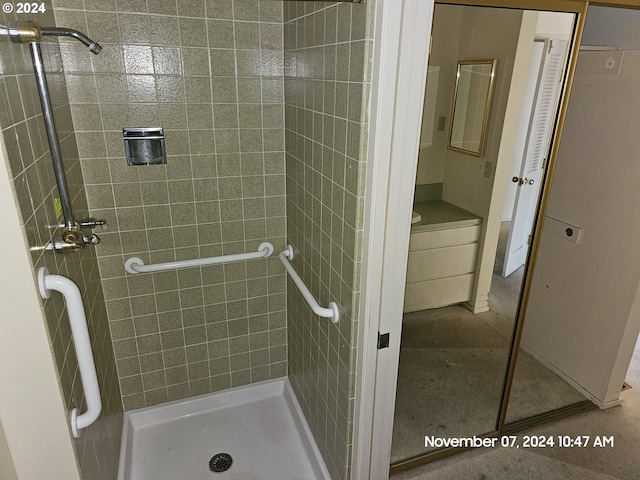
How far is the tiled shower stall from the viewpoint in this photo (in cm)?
127

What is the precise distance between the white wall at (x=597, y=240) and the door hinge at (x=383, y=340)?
140cm

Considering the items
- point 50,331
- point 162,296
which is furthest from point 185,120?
point 50,331

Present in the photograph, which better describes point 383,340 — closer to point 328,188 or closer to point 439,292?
point 328,188

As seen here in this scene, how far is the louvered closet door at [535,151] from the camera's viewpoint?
1.59m

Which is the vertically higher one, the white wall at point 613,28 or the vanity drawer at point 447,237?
the white wall at point 613,28

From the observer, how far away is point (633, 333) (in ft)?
6.80

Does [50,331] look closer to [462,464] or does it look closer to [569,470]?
[462,464]

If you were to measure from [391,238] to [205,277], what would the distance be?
109 cm

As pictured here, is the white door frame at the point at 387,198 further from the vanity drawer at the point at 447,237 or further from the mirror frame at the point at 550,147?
the vanity drawer at the point at 447,237

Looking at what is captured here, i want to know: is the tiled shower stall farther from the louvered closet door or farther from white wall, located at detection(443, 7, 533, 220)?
the louvered closet door

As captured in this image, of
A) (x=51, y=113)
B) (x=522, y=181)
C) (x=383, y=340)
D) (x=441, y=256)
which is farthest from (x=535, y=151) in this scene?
(x=51, y=113)

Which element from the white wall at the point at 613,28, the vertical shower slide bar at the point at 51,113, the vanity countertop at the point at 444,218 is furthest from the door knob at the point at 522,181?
the vertical shower slide bar at the point at 51,113

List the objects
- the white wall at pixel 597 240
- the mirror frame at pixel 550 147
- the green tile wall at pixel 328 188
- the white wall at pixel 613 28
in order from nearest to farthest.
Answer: the green tile wall at pixel 328 188 < the mirror frame at pixel 550 147 < the white wall at pixel 613 28 < the white wall at pixel 597 240

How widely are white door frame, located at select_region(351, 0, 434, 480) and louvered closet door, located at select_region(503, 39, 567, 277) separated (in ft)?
2.58
